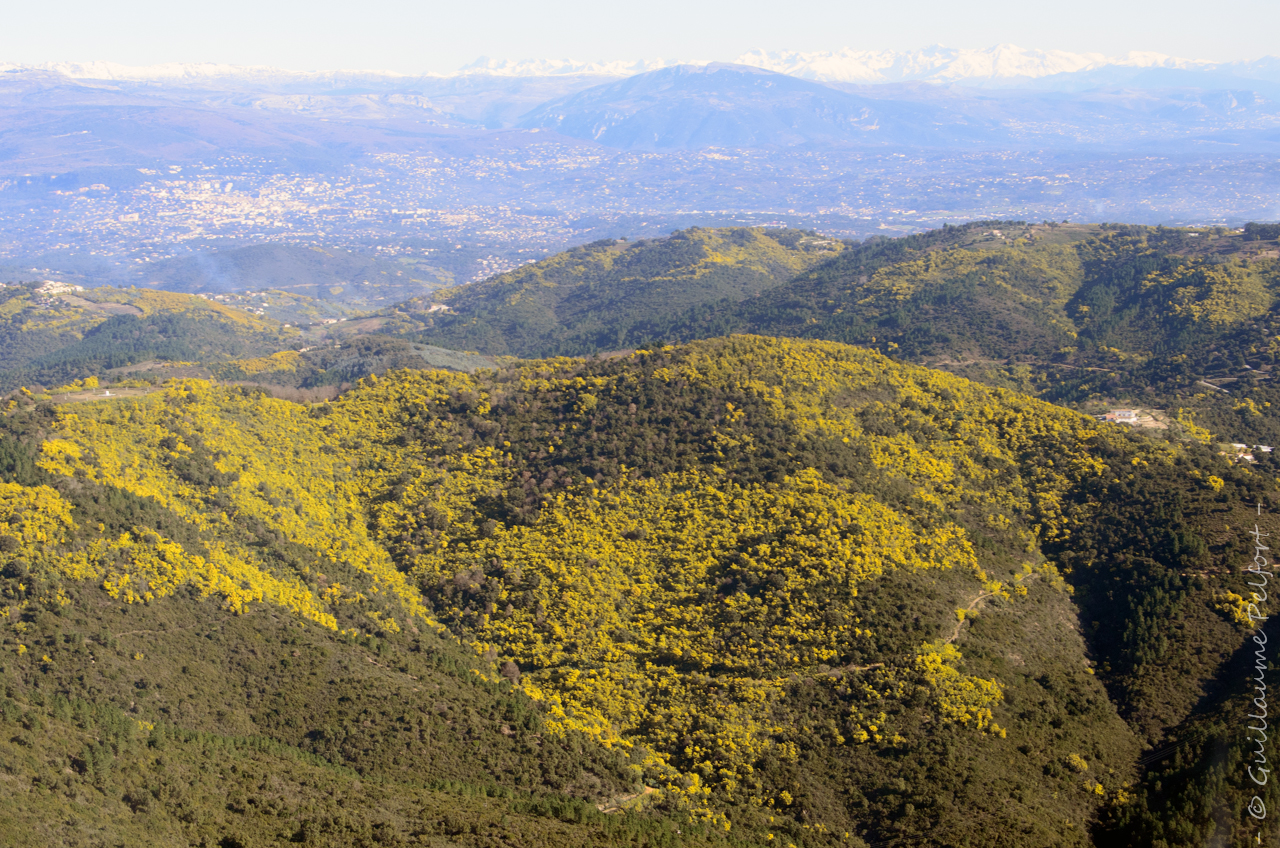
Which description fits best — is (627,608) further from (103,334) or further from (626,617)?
(103,334)

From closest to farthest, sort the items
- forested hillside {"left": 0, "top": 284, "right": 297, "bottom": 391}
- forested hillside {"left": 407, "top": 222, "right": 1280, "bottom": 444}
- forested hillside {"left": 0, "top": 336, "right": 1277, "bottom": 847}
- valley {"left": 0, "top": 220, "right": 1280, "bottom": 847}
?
forested hillside {"left": 0, "top": 336, "right": 1277, "bottom": 847} → valley {"left": 0, "top": 220, "right": 1280, "bottom": 847} → forested hillside {"left": 407, "top": 222, "right": 1280, "bottom": 444} → forested hillside {"left": 0, "top": 284, "right": 297, "bottom": 391}

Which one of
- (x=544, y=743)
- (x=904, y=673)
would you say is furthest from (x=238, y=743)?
(x=904, y=673)

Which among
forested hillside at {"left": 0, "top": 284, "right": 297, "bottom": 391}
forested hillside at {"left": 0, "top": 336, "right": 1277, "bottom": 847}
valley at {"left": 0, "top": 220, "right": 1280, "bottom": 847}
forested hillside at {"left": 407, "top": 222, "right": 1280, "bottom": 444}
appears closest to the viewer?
forested hillside at {"left": 0, "top": 336, "right": 1277, "bottom": 847}

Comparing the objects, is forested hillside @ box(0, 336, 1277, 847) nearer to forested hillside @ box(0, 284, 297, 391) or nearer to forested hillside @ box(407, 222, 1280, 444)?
forested hillside @ box(407, 222, 1280, 444)

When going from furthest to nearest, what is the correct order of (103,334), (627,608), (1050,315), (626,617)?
(103,334) → (1050,315) → (627,608) → (626,617)

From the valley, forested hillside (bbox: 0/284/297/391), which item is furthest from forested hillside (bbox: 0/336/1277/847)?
forested hillside (bbox: 0/284/297/391)

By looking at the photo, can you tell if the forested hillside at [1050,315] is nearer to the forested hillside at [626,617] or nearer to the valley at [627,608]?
the valley at [627,608]

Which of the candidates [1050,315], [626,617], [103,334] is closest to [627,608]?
[626,617]

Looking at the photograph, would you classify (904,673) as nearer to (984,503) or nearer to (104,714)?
(984,503)
